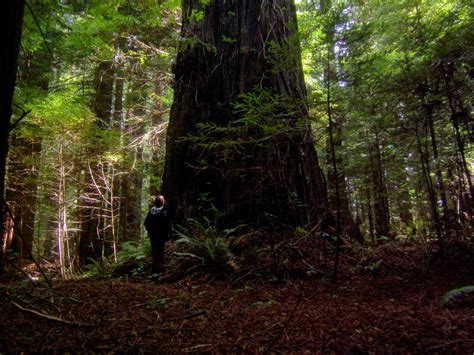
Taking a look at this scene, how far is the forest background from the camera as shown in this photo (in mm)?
5223

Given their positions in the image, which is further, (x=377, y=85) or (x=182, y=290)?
(x=377, y=85)

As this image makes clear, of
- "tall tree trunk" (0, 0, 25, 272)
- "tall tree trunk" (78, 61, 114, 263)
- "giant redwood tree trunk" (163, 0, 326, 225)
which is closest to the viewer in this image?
"tall tree trunk" (0, 0, 25, 272)

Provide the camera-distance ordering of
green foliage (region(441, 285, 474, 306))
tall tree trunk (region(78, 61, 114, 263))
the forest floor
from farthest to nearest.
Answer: tall tree trunk (region(78, 61, 114, 263)) → green foliage (region(441, 285, 474, 306)) → the forest floor

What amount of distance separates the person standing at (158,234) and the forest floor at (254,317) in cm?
109

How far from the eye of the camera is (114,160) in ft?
34.9

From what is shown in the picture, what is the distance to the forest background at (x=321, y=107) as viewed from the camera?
522 centimetres

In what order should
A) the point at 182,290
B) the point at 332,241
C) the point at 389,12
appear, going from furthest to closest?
the point at 389,12
the point at 332,241
the point at 182,290

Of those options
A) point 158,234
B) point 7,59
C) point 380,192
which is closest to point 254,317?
point 7,59

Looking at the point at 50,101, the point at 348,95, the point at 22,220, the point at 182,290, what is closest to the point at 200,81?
the point at 348,95

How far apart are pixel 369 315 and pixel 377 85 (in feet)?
13.9

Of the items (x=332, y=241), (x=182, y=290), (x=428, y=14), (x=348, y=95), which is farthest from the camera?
(x=428, y=14)

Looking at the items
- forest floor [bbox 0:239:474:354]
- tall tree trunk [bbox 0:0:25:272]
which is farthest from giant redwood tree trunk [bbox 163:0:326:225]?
tall tree trunk [bbox 0:0:25:272]

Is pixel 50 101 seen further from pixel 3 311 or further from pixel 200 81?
pixel 3 311

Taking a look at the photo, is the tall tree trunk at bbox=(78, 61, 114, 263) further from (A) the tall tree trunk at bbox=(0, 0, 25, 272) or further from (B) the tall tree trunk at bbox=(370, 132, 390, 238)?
(B) the tall tree trunk at bbox=(370, 132, 390, 238)
